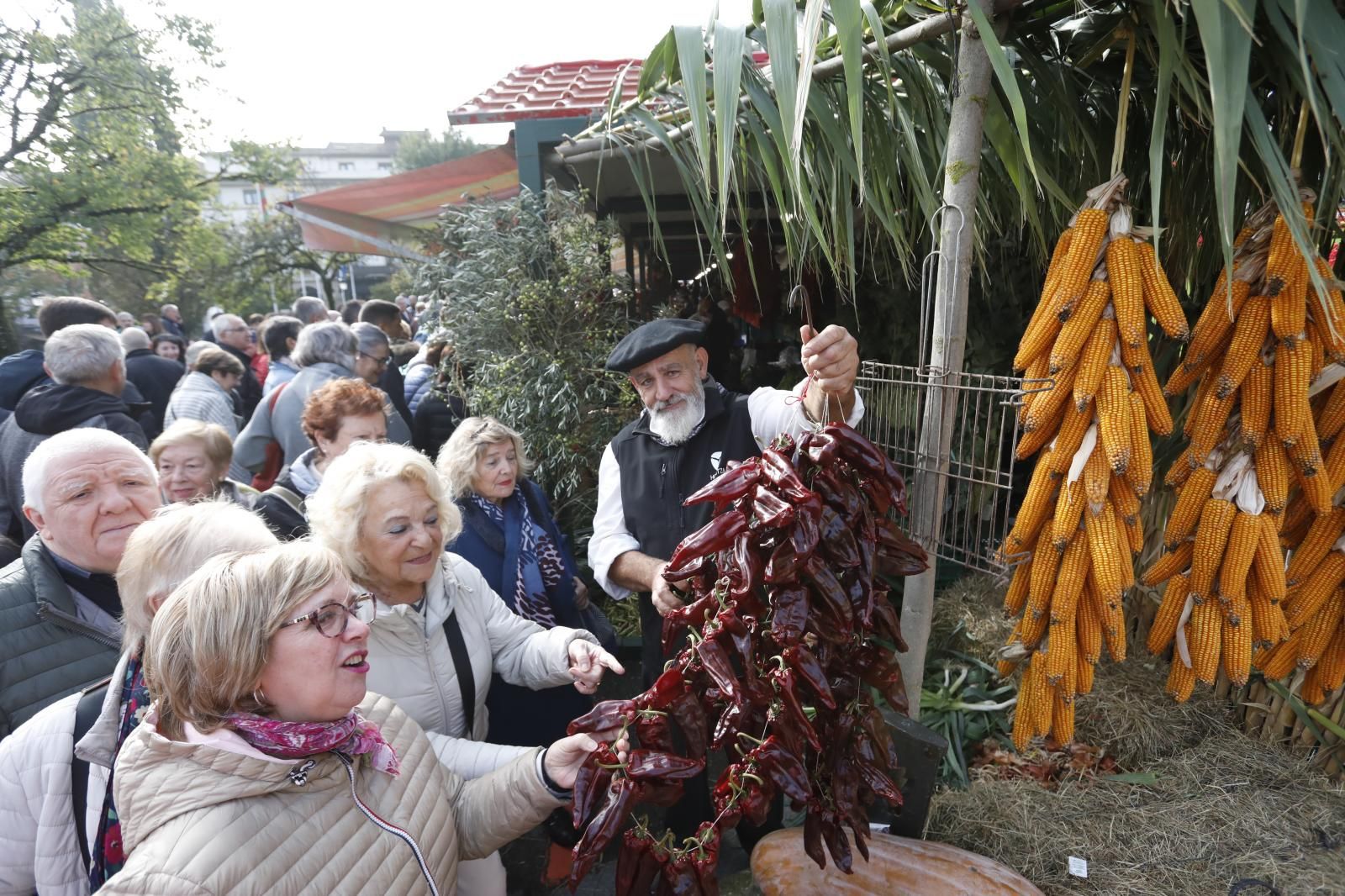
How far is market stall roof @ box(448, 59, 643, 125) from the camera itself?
14.4 ft

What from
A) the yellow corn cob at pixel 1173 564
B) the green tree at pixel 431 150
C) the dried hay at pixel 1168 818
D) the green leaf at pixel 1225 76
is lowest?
the dried hay at pixel 1168 818

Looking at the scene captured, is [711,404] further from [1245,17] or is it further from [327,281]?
[327,281]

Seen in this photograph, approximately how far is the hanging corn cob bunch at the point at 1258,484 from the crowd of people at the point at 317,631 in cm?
94

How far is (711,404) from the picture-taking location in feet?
7.97

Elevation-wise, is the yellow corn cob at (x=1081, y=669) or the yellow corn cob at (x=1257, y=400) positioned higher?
the yellow corn cob at (x=1257, y=400)

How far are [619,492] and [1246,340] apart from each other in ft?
6.04

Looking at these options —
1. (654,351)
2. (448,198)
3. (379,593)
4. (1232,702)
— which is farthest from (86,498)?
(448,198)

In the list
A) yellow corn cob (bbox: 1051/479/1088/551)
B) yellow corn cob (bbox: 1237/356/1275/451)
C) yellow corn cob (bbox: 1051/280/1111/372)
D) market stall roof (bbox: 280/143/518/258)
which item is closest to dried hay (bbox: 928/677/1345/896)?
yellow corn cob (bbox: 1051/479/1088/551)

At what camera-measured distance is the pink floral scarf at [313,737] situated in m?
1.19

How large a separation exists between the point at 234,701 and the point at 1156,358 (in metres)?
2.81

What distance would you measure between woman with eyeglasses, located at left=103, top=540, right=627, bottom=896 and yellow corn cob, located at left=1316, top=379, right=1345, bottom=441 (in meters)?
2.05

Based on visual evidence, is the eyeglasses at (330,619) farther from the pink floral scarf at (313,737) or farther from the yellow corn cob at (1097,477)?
the yellow corn cob at (1097,477)

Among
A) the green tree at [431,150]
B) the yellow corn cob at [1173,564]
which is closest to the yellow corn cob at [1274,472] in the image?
the yellow corn cob at [1173,564]

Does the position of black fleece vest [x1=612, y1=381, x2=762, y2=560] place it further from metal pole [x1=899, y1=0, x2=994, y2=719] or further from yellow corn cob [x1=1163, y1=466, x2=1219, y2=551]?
yellow corn cob [x1=1163, y1=466, x2=1219, y2=551]
